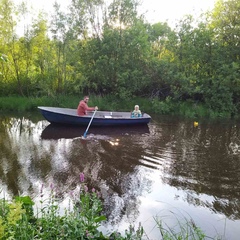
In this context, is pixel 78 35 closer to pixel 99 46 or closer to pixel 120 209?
pixel 99 46

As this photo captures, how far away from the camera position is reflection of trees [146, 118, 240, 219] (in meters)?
5.27

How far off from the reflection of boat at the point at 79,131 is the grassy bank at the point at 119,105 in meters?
4.37

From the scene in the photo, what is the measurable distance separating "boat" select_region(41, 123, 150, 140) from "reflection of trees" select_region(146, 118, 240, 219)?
115cm

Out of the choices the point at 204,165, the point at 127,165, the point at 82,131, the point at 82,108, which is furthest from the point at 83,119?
the point at 204,165

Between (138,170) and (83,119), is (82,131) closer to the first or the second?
(83,119)

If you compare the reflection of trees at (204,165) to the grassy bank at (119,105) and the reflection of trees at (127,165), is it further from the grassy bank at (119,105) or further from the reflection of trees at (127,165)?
the grassy bank at (119,105)

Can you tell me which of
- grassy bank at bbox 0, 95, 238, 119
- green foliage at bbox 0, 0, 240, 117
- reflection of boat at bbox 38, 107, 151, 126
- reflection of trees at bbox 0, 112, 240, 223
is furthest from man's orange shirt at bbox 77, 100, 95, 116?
green foliage at bbox 0, 0, 240, 117

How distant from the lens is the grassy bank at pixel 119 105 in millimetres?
15695

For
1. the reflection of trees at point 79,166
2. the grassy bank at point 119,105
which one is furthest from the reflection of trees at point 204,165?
the grassy bank at point 119,105

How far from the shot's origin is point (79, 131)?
10.7 metres

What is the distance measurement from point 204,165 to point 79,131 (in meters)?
5.29

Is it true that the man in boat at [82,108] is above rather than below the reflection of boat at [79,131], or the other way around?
above

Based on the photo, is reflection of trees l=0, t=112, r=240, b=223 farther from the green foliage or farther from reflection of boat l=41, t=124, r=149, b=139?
the green foliage

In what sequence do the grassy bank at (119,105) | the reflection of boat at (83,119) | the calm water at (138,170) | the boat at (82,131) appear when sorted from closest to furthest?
the calm water at (138,170) → the boat at (82,131) → the reflection of boat at (83,119) → the grassy bank at (119,105)
